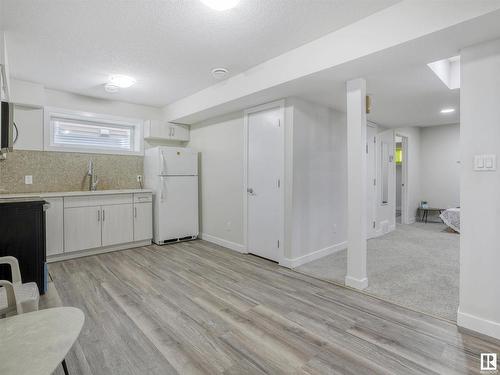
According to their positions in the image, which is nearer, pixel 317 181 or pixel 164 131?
pixel 317 181

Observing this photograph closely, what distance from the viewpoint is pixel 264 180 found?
379 centimetres

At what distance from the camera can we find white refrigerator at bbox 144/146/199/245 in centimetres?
447

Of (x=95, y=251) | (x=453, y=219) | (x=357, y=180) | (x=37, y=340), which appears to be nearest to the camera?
(x=37, y=340)

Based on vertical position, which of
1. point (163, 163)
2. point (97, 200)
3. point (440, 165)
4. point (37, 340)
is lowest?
point (37, 340)

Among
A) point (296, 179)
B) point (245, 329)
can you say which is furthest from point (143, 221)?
point (245, 329)

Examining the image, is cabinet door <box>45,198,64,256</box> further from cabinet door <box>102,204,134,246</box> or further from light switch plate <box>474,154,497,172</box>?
light switch plate <box>474,154,497,172</box>

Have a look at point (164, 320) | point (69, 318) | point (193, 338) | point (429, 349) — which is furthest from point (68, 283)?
point (429, 349)

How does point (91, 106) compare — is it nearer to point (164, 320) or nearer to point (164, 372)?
point (164, 320)

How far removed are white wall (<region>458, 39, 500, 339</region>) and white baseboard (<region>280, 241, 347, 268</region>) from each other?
1.73 meters

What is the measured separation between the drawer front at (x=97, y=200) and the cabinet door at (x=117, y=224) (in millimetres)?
68

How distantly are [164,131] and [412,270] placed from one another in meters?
4.45

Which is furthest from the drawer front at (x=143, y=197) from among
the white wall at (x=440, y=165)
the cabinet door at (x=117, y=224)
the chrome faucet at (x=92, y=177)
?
the white wall at (x=440, y=165)

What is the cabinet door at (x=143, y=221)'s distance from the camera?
4336 mm

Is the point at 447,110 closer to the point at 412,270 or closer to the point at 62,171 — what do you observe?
the point at 412,270
